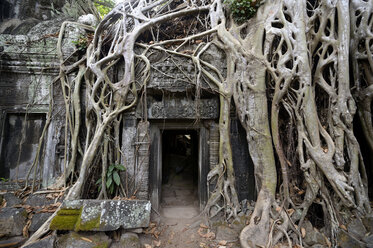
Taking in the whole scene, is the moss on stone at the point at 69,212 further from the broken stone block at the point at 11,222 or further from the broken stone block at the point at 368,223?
the broken stone block at the point at 368,223

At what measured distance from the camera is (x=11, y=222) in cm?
237

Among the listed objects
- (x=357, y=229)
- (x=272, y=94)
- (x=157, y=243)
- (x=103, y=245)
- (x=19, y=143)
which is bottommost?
(x=157, y=243)

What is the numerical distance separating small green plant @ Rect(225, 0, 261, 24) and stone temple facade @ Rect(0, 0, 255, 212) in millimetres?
730

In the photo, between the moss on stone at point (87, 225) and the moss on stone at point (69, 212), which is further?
the moss on stone at point (69, 212)

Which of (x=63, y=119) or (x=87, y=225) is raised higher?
(x=63, y=119)

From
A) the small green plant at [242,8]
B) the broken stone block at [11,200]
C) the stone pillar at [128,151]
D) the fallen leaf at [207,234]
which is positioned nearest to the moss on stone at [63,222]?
the stone pillar at [128,151]

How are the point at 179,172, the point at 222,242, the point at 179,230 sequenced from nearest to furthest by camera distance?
1. the point at 222,242
2. the point at 179,230
3. the point at 179,172

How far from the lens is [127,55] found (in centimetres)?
312

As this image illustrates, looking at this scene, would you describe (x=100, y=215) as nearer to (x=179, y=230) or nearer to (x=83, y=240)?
(x=83, y=240)

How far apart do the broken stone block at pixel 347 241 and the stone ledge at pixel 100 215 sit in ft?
7.46

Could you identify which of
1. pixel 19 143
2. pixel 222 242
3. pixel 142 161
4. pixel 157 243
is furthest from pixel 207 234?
pixel 19 143

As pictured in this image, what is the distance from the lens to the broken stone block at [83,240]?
77.1 inches

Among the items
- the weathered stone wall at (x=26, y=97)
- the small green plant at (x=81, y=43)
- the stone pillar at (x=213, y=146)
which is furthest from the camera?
the small green plant at (x=81, y=43)

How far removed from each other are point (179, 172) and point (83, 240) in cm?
365
